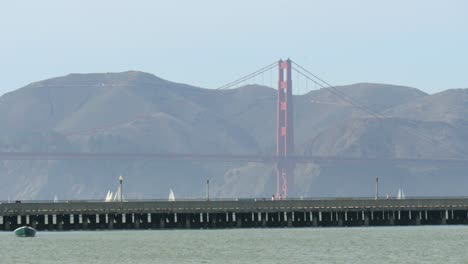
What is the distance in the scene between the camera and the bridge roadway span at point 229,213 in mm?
120375

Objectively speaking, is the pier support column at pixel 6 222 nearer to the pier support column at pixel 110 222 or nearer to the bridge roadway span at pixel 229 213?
the bridge roadway span at pixel 229 213

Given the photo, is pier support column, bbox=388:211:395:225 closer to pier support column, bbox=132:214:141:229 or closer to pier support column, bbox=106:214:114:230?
pier support column, bbox=132:214:141:229

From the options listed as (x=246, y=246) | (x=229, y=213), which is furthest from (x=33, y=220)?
(x=246, y=246)

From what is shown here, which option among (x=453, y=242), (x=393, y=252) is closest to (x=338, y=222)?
(x=453, y=242)

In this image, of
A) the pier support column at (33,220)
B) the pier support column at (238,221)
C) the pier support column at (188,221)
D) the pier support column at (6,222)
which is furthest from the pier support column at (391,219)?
the pier support column at (6,222)

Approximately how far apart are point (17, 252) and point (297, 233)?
25.4 meters

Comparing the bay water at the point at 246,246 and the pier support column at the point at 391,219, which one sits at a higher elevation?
the pier support column at the point at 391,219

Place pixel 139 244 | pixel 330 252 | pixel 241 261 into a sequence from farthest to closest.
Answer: pixel 139 244 → pixel 330 252 → pixel 241 261

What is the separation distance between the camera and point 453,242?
108812mm

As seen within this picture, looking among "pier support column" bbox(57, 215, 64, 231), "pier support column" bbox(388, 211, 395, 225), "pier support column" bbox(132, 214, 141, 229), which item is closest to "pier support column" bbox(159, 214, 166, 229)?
"pier support column" bbox(132, 214, 141, 229)

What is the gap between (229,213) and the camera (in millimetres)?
122875

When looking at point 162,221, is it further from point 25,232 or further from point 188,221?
point 25,232

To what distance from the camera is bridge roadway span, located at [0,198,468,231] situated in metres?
120

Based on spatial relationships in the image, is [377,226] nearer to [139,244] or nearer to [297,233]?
[297,233]
